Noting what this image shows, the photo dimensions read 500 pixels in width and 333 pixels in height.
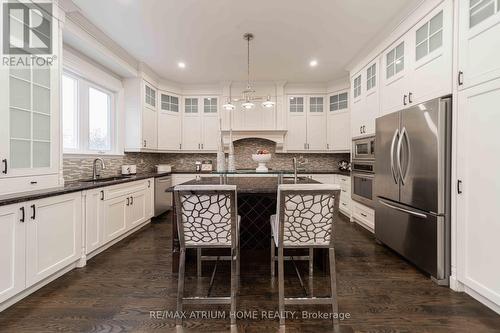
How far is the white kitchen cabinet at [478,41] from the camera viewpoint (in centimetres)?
175

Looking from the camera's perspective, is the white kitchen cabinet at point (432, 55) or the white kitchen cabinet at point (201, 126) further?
the white kitchen cabinet at point (201, 126)

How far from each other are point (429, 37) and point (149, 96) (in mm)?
4418

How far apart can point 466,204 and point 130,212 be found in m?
3.95

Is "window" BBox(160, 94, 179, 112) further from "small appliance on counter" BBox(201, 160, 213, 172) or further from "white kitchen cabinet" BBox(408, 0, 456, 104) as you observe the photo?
"white kitchen cabinet" BBox(408, 0, 456, 104)

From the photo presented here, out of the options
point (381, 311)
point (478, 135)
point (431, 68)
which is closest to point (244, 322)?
point (381, 311)

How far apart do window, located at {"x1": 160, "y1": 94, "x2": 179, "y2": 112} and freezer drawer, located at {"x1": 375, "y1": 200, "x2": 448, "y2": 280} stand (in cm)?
447

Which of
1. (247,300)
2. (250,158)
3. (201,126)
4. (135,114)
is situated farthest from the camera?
(250,158)

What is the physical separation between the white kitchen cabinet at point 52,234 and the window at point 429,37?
3.89 metres

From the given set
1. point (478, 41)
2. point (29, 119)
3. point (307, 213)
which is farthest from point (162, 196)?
point (478, 41)

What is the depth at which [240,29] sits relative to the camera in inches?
123

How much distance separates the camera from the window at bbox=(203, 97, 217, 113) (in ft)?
18.1

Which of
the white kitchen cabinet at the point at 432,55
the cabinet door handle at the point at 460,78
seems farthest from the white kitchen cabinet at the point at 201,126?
the cabinet door handle at the point at 460,78

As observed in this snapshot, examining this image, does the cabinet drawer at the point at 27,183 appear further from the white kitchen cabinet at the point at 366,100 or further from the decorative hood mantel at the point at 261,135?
the white kitchen cabinet at the point at 366,100

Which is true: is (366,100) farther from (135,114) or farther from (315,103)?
(135,114)
